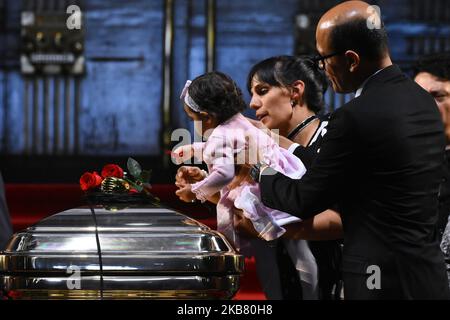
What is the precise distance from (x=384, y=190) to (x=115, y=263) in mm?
612

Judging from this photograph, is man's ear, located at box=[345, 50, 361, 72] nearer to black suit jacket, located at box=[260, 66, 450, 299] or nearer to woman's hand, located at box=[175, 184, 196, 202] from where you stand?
black suit jacket, located at box=[260, 66, 450, 299]

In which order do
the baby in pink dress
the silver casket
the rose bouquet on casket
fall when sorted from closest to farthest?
the silver casket, the rose bouquet on casket, the baby in pink dress

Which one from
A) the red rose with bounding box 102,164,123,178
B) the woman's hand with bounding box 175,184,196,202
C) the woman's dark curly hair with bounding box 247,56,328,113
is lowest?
the woman's hand with bounding box 175,184,196,202

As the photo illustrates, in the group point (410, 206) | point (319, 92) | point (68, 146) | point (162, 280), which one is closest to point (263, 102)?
point (319, 92)

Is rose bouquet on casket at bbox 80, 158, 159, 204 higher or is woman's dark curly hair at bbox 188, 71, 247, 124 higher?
woman's dark curly hair at bbox 188, 71, 247, 124

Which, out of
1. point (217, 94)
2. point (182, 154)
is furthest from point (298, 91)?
point (182, 154)

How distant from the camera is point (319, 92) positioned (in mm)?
2879

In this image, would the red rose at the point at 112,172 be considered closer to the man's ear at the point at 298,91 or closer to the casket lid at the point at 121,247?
the casket lid at the point at 121,247

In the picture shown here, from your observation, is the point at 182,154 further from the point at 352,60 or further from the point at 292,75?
the point at 352,60

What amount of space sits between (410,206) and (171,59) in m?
3.43

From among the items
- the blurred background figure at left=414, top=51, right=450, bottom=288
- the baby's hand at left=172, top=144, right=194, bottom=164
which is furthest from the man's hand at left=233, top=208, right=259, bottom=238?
the blurred background figure at left=414, top=51, right=450, bottom=288

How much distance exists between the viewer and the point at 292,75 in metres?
2.79

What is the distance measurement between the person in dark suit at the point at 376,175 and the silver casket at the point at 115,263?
29 centimetres

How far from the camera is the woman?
2639 mm
